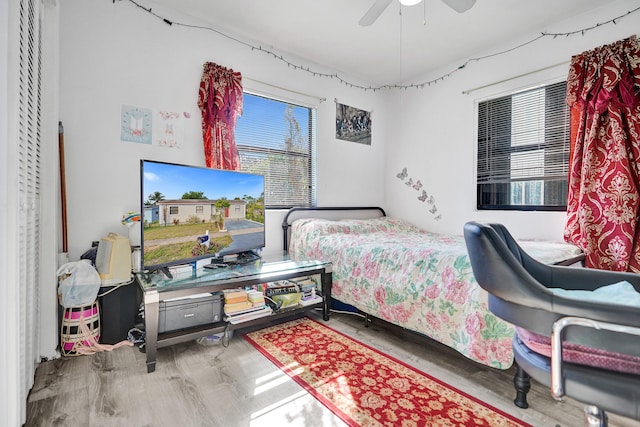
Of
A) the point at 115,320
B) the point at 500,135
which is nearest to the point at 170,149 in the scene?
the point at 115,320

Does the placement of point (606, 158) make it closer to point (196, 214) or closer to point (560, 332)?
point (560, 332)

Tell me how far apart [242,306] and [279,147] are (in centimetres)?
177

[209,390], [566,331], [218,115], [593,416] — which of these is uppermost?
[218,115]

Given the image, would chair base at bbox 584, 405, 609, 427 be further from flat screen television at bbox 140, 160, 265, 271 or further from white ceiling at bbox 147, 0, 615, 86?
white ceiling at bbox 147, 0, 615, 86

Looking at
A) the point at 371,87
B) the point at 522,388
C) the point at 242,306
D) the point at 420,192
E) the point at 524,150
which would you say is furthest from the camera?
the point at 371,87

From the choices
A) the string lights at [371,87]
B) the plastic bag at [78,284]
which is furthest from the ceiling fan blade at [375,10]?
the plastic bag at [78,284]

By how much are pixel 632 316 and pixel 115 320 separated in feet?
8.56

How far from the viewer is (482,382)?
5.58 feet

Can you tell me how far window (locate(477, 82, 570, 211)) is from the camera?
2805mm

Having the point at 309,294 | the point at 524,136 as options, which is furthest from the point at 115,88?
the point at 524,136

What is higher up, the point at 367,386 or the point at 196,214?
the point at 196,214

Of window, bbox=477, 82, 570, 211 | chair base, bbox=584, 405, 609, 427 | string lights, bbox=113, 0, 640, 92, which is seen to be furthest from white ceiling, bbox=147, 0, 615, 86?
chair base, bbox=584, 405, 609, 427

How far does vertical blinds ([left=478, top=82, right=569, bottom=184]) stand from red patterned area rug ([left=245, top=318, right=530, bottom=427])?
89.4 inches

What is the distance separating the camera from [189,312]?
204 centimetres
